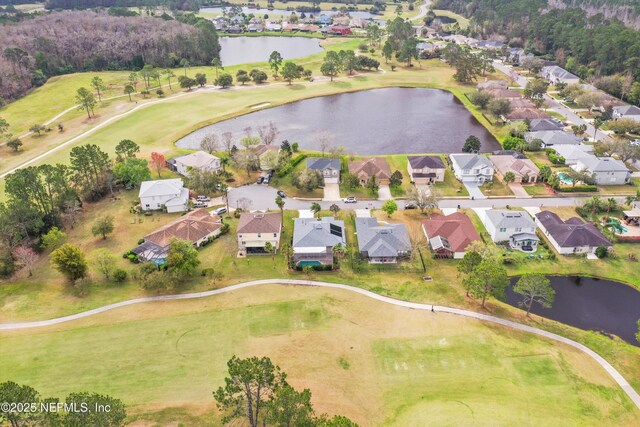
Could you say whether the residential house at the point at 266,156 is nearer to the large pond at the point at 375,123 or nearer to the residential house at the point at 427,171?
the large pond at the point at 375,123

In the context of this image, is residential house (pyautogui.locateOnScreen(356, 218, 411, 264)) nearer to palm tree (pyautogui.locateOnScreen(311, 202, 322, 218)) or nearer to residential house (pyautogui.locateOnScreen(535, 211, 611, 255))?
palm tree (pyautogui.locateOnScreen(311, 202, 322, 218))

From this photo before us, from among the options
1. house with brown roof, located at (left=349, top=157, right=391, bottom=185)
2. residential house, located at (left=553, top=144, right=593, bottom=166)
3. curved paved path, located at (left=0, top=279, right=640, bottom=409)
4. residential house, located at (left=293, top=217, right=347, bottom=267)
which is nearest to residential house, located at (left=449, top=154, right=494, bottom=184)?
house with brown roof, located at (left=349, top=157, right=391, bottom=185)

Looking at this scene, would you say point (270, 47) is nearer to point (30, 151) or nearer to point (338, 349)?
point (30, 151)

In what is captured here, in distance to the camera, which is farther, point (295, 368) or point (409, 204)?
point (409, 204)

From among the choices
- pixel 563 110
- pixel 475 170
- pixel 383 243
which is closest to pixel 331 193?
pixel 383 243

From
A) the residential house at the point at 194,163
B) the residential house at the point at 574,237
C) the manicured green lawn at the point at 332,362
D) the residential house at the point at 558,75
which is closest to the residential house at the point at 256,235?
the manicured green lawn at the point at 332,362

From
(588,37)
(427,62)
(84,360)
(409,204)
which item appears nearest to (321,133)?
(409,204)

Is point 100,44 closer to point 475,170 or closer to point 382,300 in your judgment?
point 475,170
